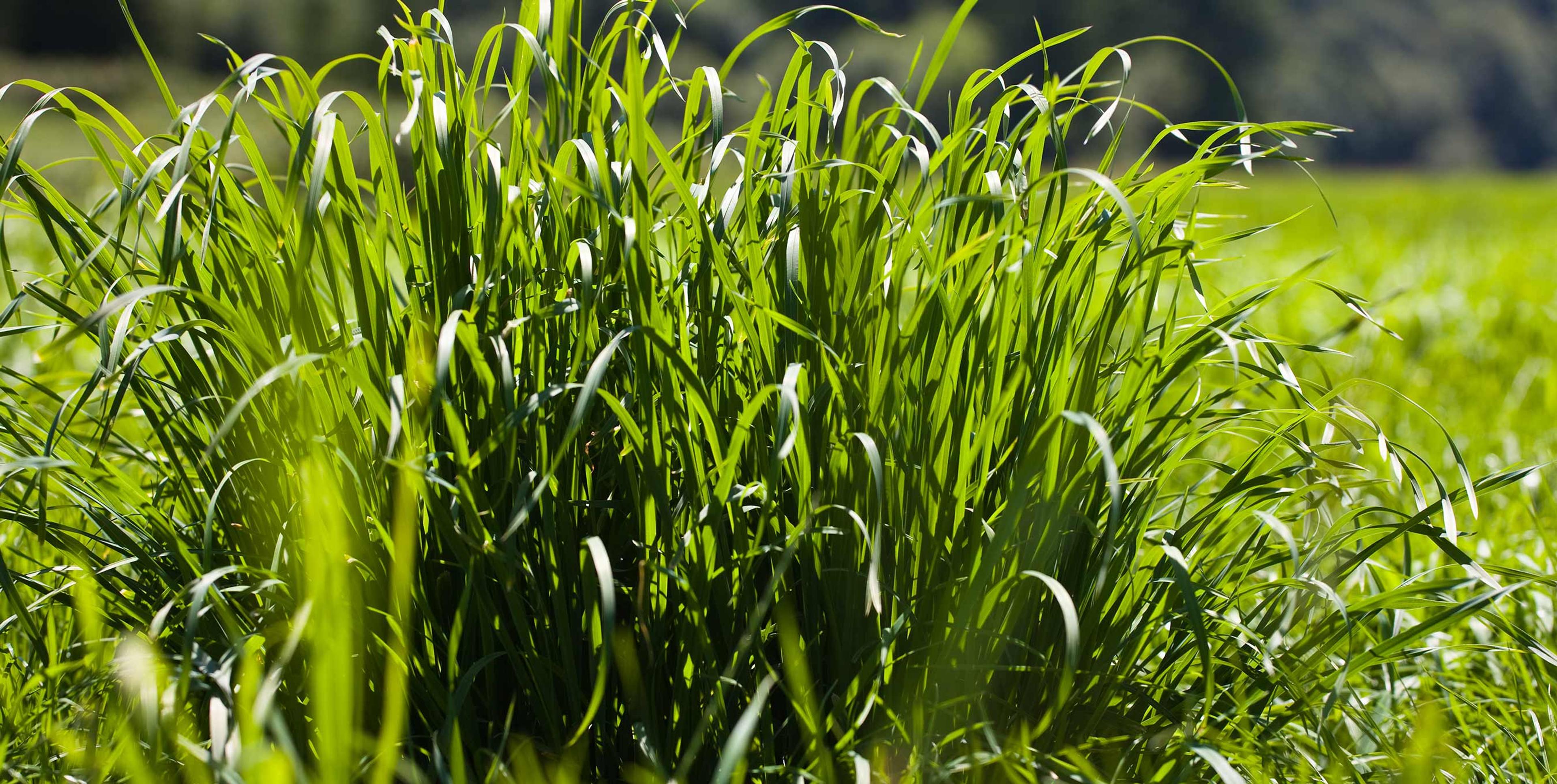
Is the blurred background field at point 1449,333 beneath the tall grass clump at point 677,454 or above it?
beneath

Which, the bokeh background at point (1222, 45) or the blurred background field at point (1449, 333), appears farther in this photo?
the bokeh background at point (1222, 45)

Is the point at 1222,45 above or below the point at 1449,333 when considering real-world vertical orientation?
below

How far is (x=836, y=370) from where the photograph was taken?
921mm

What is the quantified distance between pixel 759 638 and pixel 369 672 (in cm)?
33

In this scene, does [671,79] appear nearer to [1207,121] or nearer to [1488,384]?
[1207,121]

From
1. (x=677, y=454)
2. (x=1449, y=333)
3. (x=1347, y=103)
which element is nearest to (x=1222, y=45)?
(x=1347, y=103)

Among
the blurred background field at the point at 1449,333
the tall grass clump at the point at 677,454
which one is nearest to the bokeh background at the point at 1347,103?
the blurred background field at the point at 1449,333

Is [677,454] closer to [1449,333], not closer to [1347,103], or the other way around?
[1449,333]

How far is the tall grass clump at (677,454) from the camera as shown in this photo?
85cm

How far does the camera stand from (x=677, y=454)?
3.19 ft

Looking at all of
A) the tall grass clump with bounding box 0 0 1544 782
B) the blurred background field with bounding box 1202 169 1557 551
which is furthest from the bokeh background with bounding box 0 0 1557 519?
the tall grass clump with bounding box 0 0 1544 782

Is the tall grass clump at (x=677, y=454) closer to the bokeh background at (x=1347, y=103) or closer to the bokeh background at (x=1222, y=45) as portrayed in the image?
the bokeh background at (x=1347, y=103)

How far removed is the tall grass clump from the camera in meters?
0.85

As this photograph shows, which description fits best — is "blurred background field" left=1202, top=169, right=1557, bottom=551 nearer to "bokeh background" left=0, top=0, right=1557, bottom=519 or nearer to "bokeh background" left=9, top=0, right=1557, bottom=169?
"bokeh background" left=0, top=0, right=1557, bottom=519
